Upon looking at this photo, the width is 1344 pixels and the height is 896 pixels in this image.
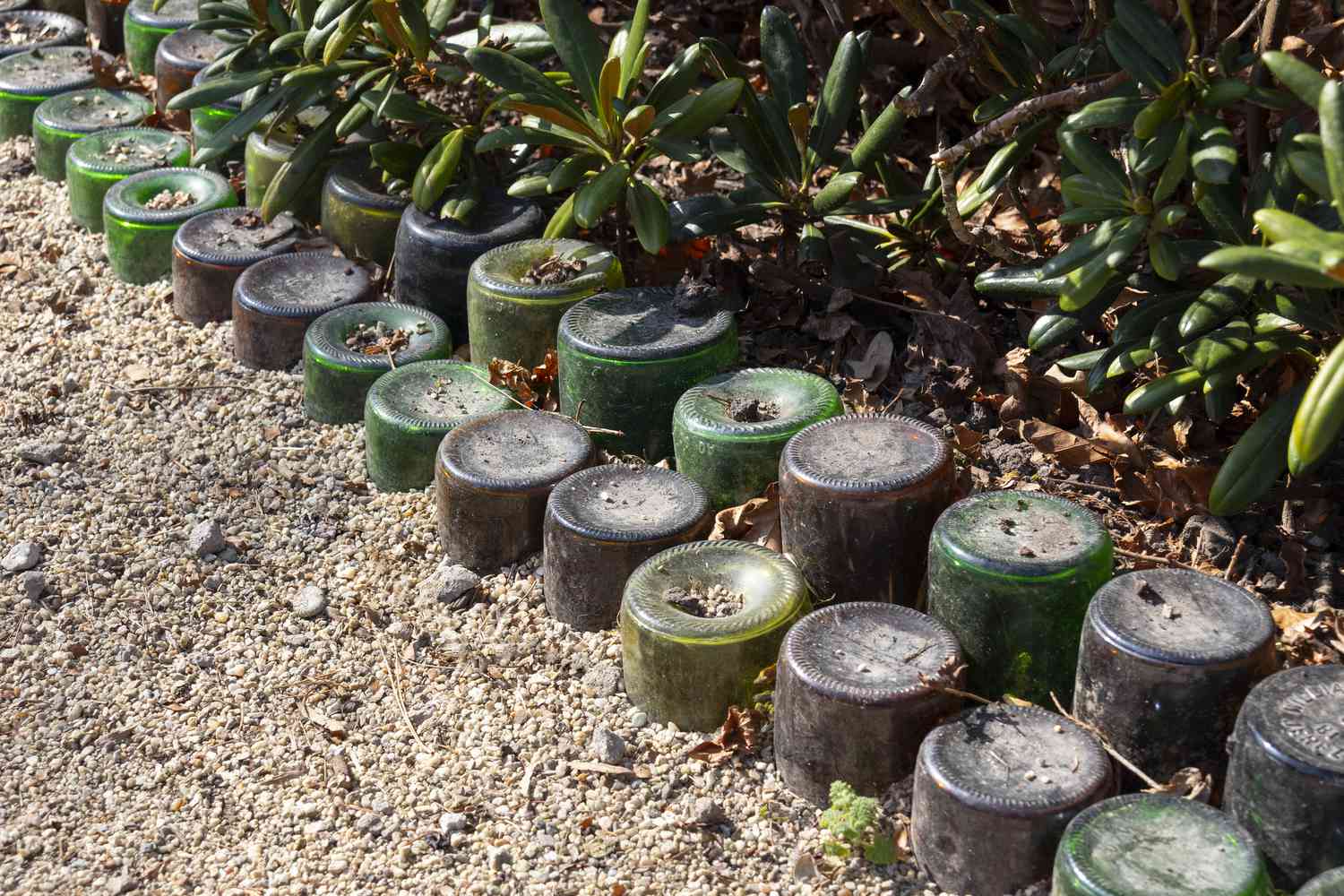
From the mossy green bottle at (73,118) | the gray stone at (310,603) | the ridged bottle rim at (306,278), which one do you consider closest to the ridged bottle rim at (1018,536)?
the gray stone at (310,603)

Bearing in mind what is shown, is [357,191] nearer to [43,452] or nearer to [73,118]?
[43,452]

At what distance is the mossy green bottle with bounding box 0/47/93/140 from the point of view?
15.9 ft

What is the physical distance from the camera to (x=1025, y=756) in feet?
7.75

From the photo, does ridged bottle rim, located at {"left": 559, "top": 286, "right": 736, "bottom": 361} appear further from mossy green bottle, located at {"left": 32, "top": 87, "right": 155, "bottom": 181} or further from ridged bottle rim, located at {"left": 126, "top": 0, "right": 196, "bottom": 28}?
ridged bottle rim, located at {"left": 126, "top": 0, "right": 196, "bottom": 28}

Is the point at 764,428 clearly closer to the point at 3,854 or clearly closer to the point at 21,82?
the point at 3,854

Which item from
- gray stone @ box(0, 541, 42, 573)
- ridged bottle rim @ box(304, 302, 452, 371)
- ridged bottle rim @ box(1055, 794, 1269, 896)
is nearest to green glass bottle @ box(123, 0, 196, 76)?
ridged bottle rim @ box(304, 302, 452, 371)

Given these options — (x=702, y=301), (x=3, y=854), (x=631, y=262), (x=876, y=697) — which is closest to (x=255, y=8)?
(x=631, y=262)

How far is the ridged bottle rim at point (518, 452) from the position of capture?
3.05 meters

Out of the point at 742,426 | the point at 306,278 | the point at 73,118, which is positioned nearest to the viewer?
the point at 742,426

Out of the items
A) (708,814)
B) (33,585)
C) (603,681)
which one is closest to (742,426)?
(603,681)

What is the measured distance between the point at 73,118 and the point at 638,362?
7.95 feet

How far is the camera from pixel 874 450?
281 cm

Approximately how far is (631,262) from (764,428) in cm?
91

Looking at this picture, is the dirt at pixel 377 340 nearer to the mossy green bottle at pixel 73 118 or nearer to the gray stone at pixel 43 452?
the gray stone at pixel 43 452
